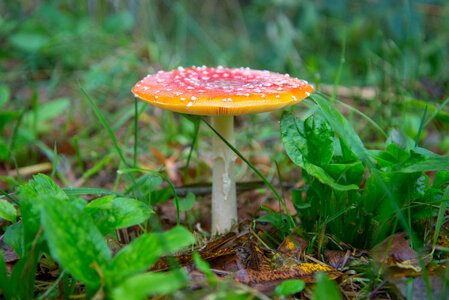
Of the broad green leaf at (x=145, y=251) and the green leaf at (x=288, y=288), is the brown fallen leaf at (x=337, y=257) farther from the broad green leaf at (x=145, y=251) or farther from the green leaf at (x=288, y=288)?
the broad green leaf at (x=145, y=251)

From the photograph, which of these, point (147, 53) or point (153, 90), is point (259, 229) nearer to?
point (153, 90)

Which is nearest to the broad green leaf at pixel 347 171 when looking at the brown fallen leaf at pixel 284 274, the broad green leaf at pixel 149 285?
the brown fallen leaf at pixel 284 274

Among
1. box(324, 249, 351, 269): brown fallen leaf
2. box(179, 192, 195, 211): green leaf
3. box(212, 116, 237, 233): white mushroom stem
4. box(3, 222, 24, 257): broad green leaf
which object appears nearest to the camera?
box(3, 222, 24, 257): broad green leaf

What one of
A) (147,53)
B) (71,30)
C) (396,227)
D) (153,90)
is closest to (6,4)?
(71,30)

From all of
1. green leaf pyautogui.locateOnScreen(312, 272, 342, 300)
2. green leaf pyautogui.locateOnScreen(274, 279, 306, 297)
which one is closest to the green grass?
green leaf pyautogui.locateOnScreen(312, 272, 342, 300)

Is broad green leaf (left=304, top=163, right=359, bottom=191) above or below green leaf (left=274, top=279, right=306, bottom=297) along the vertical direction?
above

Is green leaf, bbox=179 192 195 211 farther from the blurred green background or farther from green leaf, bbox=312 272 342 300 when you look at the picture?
the blurred green background

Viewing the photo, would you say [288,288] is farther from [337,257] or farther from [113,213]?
[113,213]
